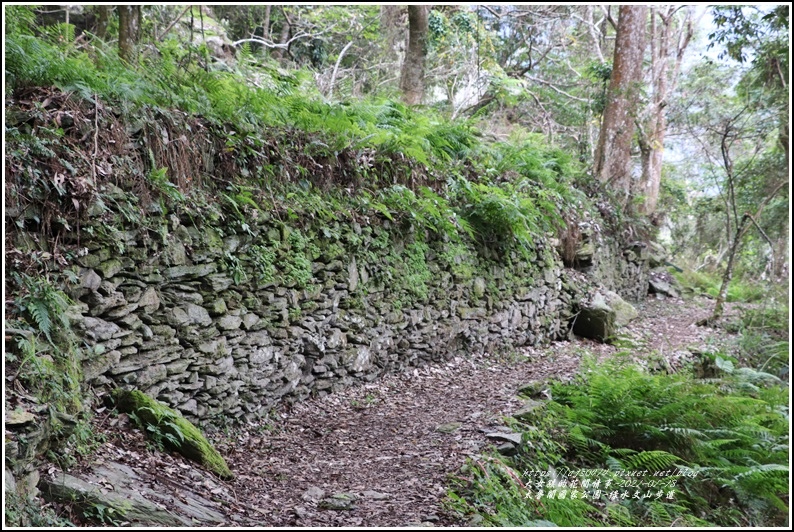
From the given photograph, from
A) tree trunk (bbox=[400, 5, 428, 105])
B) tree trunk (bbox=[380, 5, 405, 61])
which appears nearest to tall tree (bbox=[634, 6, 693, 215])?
tree trunk (bbox=[380, 5, 405, 61])

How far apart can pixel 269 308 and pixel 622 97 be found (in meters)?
10.9

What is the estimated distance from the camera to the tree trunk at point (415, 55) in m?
9.93

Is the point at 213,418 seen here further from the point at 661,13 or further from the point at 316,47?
the point at 661,13

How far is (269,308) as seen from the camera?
5180mm

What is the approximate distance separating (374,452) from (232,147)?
3.04m

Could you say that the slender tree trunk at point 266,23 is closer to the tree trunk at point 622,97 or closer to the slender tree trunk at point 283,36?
the slender tree trunk at point 283,36

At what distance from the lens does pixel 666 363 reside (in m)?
8.30

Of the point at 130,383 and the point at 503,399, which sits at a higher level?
the point at 130,383

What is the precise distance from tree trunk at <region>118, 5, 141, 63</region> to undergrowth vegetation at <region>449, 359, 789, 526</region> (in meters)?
5.17

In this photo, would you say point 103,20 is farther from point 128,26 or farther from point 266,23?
point 266,23

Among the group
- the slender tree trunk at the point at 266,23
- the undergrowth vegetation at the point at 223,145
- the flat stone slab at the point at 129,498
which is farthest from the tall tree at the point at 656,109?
the flat stone slab at the point at 129,498

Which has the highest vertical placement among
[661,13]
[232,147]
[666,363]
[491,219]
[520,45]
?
[661,13]

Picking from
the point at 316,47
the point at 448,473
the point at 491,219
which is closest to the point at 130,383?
the point at 448,473

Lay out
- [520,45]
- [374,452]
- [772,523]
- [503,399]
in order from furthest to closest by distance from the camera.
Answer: [520,45] → [503,399] → [374,452] → [772,523]
